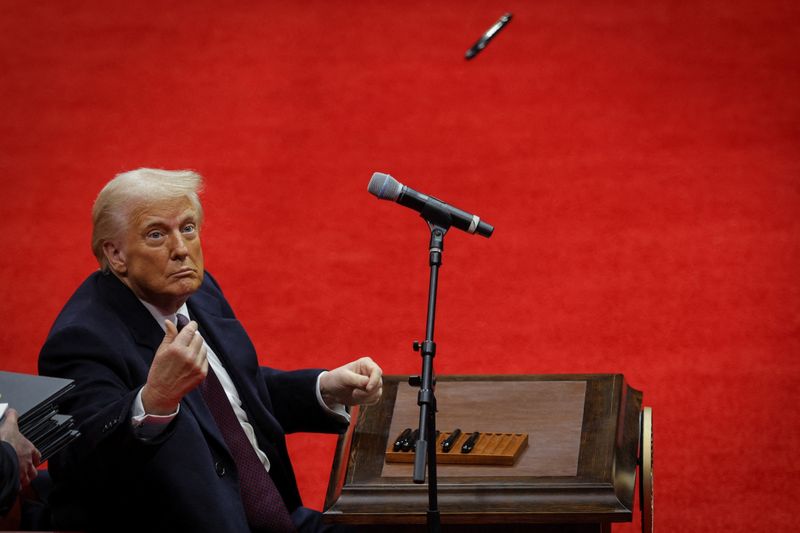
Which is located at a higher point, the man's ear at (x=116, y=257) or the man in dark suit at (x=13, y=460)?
the man's ear at (x=116, y=257)

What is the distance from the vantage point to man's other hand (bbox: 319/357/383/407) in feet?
8.82

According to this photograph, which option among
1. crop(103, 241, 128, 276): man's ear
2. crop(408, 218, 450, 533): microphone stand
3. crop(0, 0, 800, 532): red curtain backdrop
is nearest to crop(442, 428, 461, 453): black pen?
crop(408, 218, 450, 533): microphone stand

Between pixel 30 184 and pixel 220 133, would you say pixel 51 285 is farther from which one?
pixel 220 133

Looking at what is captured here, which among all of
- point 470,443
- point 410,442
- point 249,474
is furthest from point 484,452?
point 249,474

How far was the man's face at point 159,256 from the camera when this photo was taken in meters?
2.54

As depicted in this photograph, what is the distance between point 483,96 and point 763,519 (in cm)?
251

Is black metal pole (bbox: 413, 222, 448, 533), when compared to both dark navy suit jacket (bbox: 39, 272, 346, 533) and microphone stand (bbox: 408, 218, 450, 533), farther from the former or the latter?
dark navy suit jacket (bbox: 39, 272, 346, 533)

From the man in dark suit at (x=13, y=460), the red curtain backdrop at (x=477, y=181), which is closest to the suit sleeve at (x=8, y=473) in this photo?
the man in dark suit at (x=13, y=460)

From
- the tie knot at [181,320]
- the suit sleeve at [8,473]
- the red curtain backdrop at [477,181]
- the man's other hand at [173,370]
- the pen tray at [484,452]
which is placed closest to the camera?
the suit sleeve at [8,473]

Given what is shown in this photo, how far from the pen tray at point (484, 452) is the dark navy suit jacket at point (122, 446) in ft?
1.17

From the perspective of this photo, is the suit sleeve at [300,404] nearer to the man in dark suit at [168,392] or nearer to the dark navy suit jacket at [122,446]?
the man in dark suit at [168,392]

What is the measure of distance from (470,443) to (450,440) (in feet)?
0.15

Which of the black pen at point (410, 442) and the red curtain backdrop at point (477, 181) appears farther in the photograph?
the red curtain backdrop at point (477, 181)

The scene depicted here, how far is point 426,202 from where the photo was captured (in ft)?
8.07
